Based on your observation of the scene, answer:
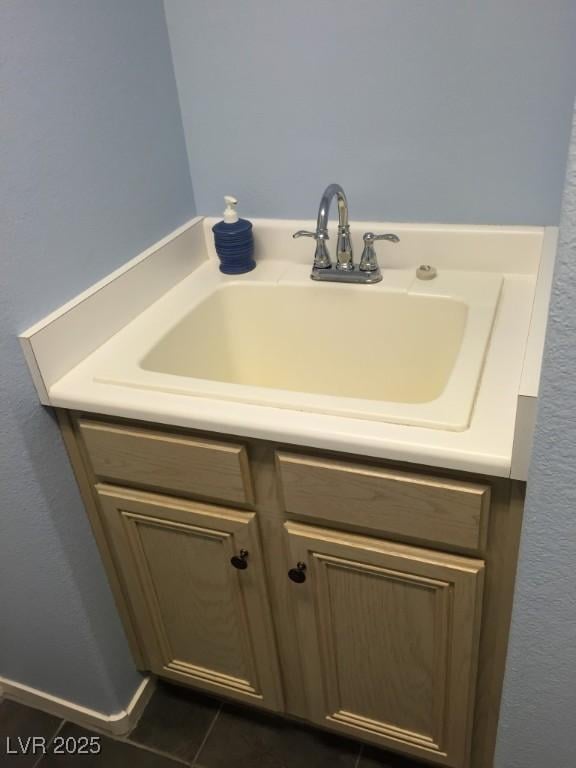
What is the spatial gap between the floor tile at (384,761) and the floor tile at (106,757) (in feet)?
1.24

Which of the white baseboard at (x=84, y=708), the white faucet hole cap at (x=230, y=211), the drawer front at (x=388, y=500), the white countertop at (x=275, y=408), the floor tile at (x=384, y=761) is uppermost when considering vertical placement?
the white faucet hole cap at (x=230, y=211)

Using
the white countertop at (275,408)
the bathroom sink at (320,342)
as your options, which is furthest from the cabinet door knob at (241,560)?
the bathroom sink at (320,342)

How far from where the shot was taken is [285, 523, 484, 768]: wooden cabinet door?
94 cm

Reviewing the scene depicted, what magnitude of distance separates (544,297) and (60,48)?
0.84 metres

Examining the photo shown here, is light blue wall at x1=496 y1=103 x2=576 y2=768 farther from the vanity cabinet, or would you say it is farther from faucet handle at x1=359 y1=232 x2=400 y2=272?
faucet handle at x1=359 y1=232 x2=400 y2=272

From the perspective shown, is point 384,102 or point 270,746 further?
point 270,746

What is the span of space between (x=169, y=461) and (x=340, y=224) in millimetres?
563

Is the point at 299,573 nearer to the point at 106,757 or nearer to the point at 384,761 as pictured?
the point at 384,761

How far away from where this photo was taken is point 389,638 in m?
1.03

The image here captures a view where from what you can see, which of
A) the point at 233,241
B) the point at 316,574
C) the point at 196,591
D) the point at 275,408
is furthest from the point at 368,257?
the point at 196,591

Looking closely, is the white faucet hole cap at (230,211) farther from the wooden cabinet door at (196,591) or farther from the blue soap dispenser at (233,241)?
the wooden cabinet door at (196,591)

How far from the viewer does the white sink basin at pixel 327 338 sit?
1.15m

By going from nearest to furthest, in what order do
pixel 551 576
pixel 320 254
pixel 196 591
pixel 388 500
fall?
1. pixel 551 576
2. pixel 388 500
3. pixel 196 591
4. pixel 320 254

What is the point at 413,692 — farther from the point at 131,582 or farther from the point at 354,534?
the point at 131,582
